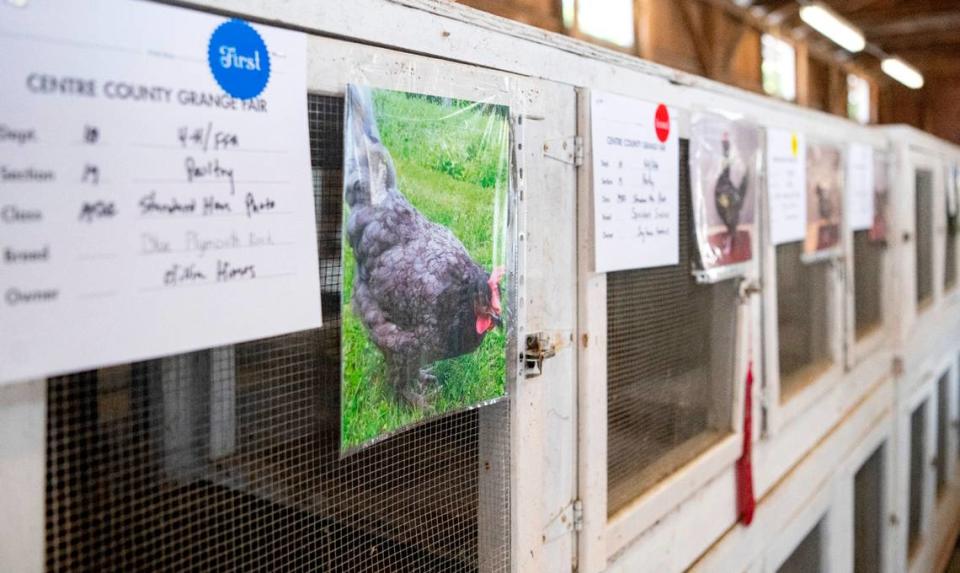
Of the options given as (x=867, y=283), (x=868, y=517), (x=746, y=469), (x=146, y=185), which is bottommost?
(x=868, y=517)

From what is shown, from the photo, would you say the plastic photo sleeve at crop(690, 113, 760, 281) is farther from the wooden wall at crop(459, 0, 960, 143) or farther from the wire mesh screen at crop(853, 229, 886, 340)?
the wooden wall at crop(459, 0, 960, 143)

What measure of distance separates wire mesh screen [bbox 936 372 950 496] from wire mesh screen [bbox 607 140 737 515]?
2.19 metres

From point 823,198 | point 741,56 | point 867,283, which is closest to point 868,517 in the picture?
point 867,283

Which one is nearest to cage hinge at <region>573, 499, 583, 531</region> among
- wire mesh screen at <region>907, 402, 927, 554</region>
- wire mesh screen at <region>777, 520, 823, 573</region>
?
wire mesh screen at <region>777, 520, 823, 573</region>

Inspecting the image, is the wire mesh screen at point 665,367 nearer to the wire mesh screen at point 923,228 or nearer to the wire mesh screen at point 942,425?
the wire mesh screen at point 923,228

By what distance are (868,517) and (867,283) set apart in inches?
30.0

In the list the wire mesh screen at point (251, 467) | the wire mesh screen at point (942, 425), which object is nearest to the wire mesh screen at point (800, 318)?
the wire mesh screen at point (251, 467)

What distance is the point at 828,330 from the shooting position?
6.37 ft

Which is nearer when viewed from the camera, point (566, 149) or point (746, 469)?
point (566, 149)

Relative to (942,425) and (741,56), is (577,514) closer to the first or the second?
(942,425)

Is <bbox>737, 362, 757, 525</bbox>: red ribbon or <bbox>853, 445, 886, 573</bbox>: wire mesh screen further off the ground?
<bbox>737, 362, 757, 525</bbox>: red ribbon

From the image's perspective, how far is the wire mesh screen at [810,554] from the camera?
69.0 inches

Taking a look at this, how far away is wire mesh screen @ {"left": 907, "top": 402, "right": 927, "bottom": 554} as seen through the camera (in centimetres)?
265

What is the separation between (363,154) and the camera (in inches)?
26.8
